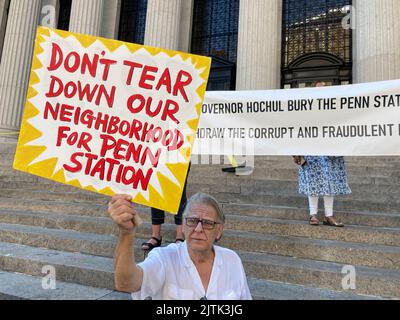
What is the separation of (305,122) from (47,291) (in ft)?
12.0

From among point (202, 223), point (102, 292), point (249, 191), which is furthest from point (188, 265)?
point (249, 191)

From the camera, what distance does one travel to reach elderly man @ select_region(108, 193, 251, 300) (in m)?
1.62

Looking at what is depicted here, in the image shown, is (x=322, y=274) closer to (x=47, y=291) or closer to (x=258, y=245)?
(x=258, y=245)

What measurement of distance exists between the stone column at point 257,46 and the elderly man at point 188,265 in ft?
33.9

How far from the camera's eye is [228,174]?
760cm

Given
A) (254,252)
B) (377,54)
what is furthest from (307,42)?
(254,252)

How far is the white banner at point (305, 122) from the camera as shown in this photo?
4129mm

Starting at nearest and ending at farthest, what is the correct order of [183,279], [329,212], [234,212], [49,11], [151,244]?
[183,279] → [151,244] → [329,212] → [234,212] → [49,11]

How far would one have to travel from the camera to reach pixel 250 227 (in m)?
4.92

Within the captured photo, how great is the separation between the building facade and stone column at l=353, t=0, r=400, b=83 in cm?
3

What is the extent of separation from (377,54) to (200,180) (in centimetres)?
689

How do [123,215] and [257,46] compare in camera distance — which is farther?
[257,46]

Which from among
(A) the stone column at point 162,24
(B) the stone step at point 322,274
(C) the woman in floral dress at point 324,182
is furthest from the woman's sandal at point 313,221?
(A) the stone column at point 162,24
